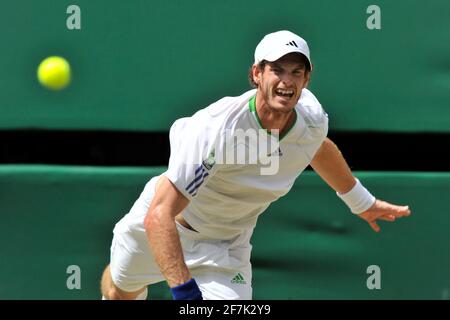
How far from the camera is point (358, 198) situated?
4.12 metres

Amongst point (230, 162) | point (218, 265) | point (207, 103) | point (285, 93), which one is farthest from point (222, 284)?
point (207, 103)

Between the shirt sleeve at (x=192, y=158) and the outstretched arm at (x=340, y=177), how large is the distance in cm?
63

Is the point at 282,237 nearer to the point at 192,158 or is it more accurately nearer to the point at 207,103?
the point at 207,103

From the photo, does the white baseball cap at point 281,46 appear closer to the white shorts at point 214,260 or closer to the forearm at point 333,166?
the forearm at point 333,166

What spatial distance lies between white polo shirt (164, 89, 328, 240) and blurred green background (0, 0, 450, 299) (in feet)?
2.53

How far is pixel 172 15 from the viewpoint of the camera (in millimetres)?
4547

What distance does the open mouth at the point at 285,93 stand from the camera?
3498 mm

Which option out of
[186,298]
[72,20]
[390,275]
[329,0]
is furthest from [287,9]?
[186,298]

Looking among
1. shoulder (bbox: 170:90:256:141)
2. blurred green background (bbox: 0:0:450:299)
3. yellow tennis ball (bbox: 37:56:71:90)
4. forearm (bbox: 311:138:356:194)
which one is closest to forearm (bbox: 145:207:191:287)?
shoulder (bbox: 170:90:256:141)

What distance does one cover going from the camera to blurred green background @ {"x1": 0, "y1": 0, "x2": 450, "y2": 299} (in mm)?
4547

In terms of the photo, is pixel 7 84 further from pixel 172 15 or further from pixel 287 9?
pixel 287 9

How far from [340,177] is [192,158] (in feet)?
2.79

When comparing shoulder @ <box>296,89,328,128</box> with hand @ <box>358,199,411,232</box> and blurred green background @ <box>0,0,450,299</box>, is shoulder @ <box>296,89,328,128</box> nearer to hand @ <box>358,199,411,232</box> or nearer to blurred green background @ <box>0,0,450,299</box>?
hand @ <box>358,199,411,232</box>

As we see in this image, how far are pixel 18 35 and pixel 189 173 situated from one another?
1521 mm
